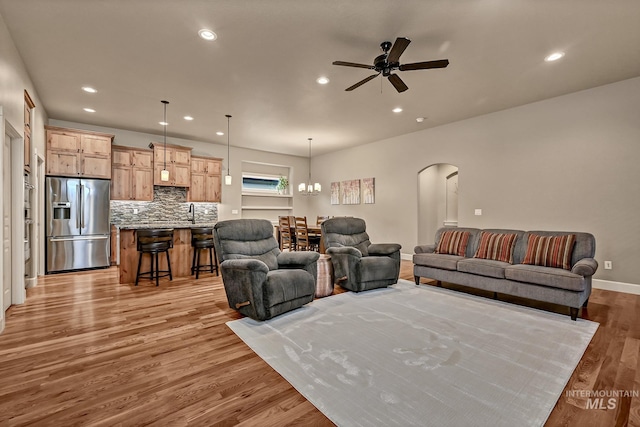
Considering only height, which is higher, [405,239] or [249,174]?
[249,174]

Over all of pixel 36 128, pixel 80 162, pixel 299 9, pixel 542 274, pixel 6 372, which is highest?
pixel 299 9

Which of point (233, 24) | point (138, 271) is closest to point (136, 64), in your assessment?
point (233, 24)

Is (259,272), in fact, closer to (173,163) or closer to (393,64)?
(393,64)

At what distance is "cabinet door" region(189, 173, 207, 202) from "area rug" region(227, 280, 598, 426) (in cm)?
495

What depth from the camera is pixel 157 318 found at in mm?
3148

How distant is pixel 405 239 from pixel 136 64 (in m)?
5.94

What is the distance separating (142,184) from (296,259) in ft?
16.0

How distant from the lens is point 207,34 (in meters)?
3.03

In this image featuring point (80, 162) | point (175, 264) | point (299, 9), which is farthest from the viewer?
point (80, 162)

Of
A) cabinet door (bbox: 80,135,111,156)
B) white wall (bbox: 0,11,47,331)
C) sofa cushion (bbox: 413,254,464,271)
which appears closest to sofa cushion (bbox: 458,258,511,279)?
sofa cushion (bbox: 413,254,464,271)

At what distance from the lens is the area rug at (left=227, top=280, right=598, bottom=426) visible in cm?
170

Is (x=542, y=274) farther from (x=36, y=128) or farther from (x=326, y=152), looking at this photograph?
(x=36, y=128)

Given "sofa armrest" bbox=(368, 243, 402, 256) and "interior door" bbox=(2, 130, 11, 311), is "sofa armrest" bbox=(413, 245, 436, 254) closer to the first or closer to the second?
"sofa armrest" bbox=(368, 243, 402, 256)

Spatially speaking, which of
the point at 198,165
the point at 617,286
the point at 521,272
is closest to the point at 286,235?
the point at 198,165
